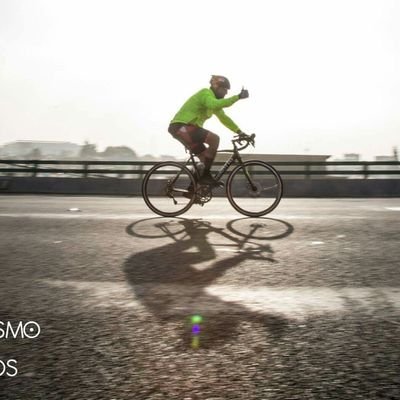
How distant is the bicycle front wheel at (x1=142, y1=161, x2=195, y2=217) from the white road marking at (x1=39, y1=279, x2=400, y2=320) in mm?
3727

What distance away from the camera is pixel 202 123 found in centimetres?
648

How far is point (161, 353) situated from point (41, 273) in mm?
1808

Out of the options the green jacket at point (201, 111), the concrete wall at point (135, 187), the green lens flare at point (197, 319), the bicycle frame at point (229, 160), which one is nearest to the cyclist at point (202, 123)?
the green jacket at point (201, 111)

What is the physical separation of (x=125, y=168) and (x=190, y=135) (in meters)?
9.01

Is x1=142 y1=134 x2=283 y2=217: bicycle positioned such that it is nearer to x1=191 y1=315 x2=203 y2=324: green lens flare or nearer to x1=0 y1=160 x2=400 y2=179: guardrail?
x1=191 y1=315 x2=203 y2=324: green lens flare

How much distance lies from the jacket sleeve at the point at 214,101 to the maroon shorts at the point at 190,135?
45cm

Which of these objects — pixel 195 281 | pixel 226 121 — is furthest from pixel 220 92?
pixel 195 281

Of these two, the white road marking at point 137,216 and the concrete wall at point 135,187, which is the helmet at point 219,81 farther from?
the concrete wall at point 135,187

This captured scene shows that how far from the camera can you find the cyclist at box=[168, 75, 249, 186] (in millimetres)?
6246

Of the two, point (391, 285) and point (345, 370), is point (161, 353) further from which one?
point (391, 285)

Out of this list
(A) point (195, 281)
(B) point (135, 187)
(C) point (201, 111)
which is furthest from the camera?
(B) point (135, 187)

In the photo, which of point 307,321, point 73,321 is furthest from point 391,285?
point 73,321

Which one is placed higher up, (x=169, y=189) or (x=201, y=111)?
(x=201, y=111)

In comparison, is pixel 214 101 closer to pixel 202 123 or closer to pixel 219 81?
pixel 219 81
